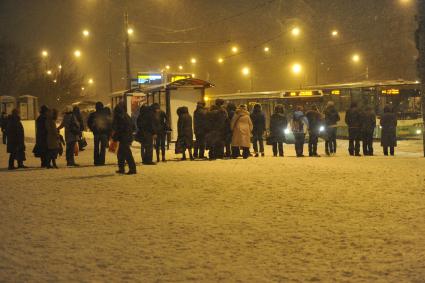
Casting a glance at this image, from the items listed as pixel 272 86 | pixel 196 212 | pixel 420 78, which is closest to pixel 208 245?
pixel 196 212

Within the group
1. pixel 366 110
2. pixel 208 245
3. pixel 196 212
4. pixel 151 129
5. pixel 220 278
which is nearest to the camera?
pixel 220 278

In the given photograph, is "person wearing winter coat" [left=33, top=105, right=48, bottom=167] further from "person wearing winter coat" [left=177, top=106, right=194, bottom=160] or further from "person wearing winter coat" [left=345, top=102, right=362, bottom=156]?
"person wearing winter coat" [left=345, top=102, right=362, bottom=156]

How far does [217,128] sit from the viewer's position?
1820 cm

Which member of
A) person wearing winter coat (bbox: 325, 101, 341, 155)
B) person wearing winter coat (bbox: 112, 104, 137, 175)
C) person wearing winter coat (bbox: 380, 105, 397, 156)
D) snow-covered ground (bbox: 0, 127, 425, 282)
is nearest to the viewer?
snow-covered ground (bbox: 0, 127, 425, 282)

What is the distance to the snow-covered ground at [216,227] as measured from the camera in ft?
21.2

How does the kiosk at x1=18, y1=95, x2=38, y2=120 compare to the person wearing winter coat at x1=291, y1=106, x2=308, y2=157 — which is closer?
the person wearing winter coat at x1=291, y1=106, x2=308, y2=157

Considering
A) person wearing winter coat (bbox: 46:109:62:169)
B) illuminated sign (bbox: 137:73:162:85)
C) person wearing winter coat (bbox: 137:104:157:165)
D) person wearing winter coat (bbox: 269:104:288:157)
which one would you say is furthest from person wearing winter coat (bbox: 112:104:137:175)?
illuminated sign (bbox: 137:73:162:85)

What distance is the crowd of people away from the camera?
16.6m

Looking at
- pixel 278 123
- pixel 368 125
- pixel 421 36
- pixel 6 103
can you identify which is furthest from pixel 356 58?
pixel 421 36

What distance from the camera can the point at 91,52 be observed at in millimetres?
68250

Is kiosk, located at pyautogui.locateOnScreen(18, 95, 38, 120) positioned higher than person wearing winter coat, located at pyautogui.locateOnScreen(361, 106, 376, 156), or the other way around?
kiosk, located at pyautogui.locateOnScreen(18, 95, 38, 120)

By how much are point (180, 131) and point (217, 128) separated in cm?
98

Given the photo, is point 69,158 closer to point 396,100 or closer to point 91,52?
point 396,100

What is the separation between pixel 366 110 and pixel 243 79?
5167 centimetres
